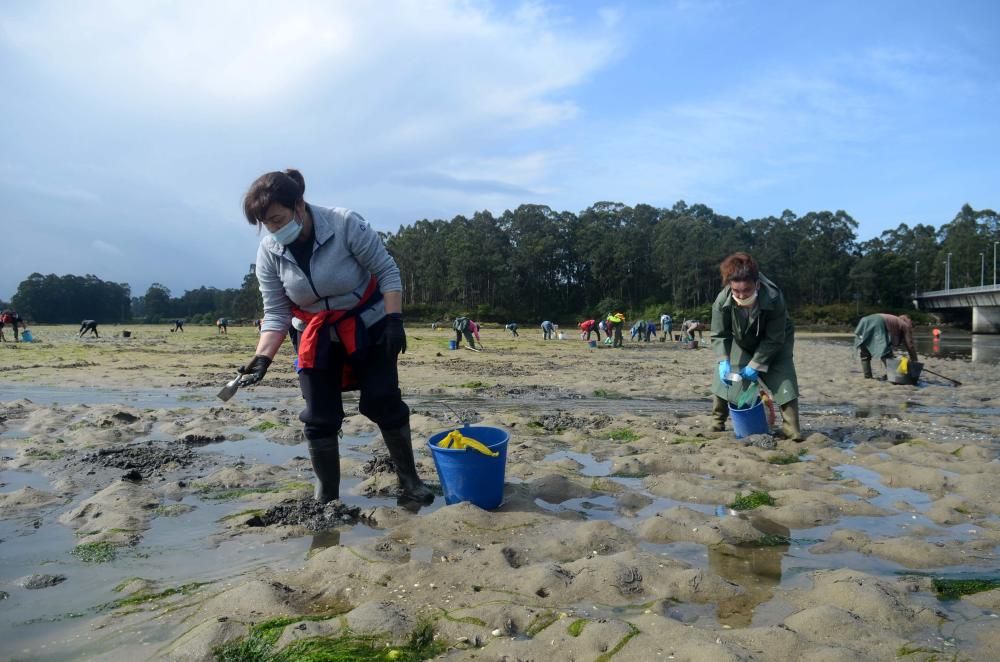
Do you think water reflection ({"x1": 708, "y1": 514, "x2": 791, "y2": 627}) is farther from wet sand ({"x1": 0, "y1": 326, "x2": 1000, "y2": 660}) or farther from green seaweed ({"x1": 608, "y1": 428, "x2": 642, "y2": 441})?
green seaweed ({"x1": 608, "y1": 428, "x2": 642, "y2": 441})

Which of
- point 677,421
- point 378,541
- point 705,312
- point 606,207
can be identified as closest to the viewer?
point 378,541

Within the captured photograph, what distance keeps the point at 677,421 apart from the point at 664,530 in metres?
3.97

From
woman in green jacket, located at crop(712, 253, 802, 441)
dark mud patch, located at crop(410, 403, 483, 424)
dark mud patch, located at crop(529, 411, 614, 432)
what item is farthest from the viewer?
dark mud patch, located at crop(410, 403, 483, 424)

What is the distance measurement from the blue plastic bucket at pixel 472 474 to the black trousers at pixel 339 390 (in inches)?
15.3

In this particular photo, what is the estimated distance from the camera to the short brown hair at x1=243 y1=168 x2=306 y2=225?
141 inches

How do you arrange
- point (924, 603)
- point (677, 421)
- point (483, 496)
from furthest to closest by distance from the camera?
point (677, 421), point (483, 496), point (924, 603)

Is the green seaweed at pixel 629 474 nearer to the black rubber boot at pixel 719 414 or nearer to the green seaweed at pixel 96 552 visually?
the black rubber boot at pixel 719 414

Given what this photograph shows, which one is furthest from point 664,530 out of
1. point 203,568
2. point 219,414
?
point 219,414

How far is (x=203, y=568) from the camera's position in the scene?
121 inches

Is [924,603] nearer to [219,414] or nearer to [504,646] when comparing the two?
[504,646]

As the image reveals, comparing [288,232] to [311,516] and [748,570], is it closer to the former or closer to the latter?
[311,516]

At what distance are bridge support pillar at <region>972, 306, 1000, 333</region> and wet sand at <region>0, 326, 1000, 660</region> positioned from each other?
57918mm

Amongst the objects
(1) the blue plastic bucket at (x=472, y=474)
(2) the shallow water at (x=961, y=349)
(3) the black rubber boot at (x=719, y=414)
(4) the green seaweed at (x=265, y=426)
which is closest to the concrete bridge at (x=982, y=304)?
(2) the shallow water at (x=961, y=349)

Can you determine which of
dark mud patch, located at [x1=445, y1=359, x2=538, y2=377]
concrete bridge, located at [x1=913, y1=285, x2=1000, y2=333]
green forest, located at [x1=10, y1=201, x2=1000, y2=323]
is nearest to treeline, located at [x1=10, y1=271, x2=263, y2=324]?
green forest, located at [x1=10, y1=201, x2=1000, y2=323]
